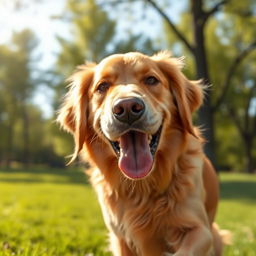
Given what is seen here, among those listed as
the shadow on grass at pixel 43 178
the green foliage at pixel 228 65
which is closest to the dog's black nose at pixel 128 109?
the shadow on grass at pixel 43 178

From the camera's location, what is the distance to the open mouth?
3.14m

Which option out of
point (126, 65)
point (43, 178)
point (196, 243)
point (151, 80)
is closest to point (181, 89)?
point (151, 80)

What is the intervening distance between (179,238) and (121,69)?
1.55 meters

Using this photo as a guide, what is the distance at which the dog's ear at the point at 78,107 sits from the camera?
381cm

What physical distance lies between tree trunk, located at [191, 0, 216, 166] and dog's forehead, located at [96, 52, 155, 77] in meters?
7.21

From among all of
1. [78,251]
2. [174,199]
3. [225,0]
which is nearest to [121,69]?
[174,199]

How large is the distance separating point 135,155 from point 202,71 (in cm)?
859

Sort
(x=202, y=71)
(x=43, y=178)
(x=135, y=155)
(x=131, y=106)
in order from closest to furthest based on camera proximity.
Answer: (x=131, y=106) → (x=135, y=155) → (x=202, y=71) → (x=43, y=178)

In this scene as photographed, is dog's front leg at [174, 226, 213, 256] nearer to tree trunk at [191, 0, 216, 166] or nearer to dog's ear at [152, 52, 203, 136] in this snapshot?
dog's ear at [152, 52, 203, 136]

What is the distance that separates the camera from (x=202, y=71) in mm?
11328

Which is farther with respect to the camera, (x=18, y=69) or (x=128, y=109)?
(x=18, y=69)

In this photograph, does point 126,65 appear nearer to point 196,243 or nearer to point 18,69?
point 196,243

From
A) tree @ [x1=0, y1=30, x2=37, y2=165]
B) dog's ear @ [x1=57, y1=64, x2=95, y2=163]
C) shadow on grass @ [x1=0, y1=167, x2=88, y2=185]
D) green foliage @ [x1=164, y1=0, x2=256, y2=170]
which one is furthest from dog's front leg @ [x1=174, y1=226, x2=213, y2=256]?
tree @ [x1=0, y1=30, x2=37, y2=165]

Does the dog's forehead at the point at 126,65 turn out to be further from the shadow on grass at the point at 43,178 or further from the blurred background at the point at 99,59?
the shadow on grass at the point at 43,178
